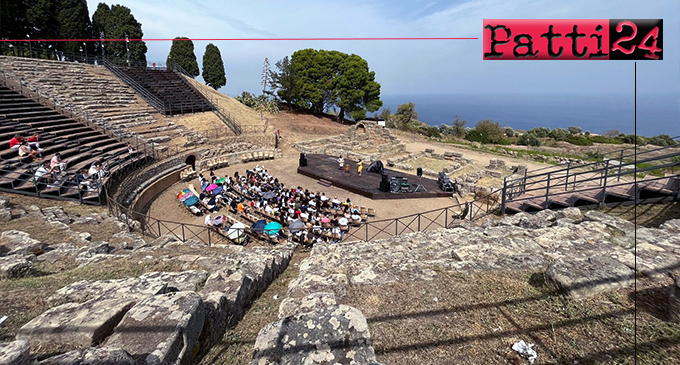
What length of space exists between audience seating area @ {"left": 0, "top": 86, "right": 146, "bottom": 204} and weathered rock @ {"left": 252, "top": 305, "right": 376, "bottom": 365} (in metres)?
12.3

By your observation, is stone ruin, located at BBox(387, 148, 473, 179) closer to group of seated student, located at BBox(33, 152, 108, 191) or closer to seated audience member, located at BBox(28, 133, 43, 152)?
group of seated student, located at BBox(33, 152, 108, 191)

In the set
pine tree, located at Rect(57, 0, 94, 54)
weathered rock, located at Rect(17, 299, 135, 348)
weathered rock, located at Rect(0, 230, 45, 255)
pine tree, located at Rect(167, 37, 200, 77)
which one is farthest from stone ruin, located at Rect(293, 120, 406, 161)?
pine tree, located at Rect(57, 0, 94, 54)

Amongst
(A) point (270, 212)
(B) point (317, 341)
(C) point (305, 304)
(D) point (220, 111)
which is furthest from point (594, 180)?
(D) point (220, 111)

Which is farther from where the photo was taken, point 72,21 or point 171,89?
point 72,21

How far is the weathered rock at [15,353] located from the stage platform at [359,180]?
1594 cm

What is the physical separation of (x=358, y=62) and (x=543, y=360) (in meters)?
45.0

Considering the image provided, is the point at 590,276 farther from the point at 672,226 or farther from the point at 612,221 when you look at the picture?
the point at 612,221

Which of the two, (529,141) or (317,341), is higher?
(529,141)

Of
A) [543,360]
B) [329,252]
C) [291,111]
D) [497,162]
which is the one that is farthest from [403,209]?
[291,111]

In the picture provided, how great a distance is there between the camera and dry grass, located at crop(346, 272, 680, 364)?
3.00 m

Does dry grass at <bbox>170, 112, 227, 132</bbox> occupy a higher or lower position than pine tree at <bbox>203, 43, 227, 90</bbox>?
lower

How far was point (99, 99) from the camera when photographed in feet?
82.5

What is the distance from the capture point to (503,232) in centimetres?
783

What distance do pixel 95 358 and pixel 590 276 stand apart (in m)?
4.87
